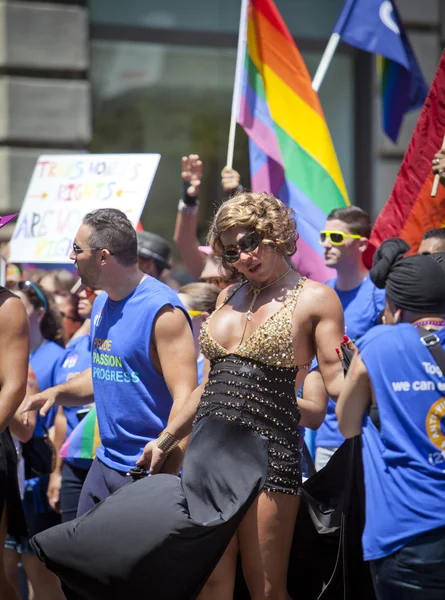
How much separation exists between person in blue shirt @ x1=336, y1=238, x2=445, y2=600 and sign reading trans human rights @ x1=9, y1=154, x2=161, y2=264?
107 inches

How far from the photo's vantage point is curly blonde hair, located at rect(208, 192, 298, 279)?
13.2ft

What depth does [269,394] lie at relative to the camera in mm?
3877

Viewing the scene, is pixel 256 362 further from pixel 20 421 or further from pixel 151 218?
pixel 151 218

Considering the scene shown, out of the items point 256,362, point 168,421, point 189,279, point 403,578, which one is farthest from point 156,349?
point 189,279

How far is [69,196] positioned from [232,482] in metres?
3.09

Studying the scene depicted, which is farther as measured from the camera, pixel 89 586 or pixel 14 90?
pixel 14 90

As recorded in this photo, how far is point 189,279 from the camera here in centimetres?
969

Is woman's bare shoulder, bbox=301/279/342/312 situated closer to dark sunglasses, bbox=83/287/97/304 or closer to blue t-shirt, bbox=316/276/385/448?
blue t-shirt, bbox=316/276/385/448

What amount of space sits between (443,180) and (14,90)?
5579 mm

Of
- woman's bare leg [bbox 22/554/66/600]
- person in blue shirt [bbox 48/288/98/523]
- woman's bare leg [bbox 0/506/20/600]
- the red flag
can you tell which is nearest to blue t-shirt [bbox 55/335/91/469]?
person in blue shirt [bbox 48/288/98/523]

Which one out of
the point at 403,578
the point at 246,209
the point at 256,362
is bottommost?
the point at 403,578

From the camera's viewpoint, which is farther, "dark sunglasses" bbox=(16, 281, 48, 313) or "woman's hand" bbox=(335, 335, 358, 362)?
"dark sunglasses" bbox=(16, 281, 48, 313)

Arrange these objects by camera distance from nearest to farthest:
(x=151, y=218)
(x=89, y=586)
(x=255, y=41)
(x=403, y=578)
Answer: (x=403, y=578) → (x=89, y=586) → (x=255, y=41) → (x=151, y=218)

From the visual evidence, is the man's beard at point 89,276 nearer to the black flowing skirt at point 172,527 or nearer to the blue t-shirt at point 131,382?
the blue t-shirt at point 131,382
